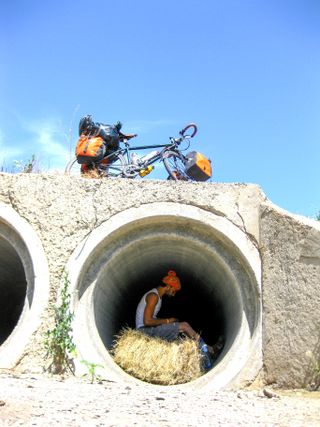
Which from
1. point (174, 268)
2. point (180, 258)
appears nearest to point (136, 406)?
point (180, 258)

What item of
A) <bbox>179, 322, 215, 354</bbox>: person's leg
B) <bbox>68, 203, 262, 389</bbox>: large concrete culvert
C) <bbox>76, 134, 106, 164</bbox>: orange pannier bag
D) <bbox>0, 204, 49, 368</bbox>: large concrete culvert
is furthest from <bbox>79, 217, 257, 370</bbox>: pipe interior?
<bbox>76, 134, 106, 164</bbox>: orange pannier bag

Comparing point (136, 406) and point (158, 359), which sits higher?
point (158, 359)

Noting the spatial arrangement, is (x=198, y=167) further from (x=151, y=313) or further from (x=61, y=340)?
(x=61, y=340)

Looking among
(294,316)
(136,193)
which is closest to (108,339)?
(136,193)

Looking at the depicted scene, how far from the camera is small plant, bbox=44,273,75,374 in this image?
→ 5203 millimetres

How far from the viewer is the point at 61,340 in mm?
5234

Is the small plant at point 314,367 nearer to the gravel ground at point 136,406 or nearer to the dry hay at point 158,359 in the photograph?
the gravel ground at point 136,406

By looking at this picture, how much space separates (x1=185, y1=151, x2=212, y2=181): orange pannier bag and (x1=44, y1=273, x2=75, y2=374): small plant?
255cm

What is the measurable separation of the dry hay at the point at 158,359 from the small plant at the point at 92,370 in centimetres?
52

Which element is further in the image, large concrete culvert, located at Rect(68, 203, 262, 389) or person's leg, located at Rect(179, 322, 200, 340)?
person's leg, located at Rect(179, 322, 200, 340)

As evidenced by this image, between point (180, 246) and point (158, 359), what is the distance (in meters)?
1.33

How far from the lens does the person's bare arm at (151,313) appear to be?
6.39 m

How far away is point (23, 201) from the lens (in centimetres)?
581

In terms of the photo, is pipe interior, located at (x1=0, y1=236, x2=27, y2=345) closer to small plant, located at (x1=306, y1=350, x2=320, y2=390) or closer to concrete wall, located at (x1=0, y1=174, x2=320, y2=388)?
concrete wall, located at (x1=0, y1=174, x2=320, y2=388)
